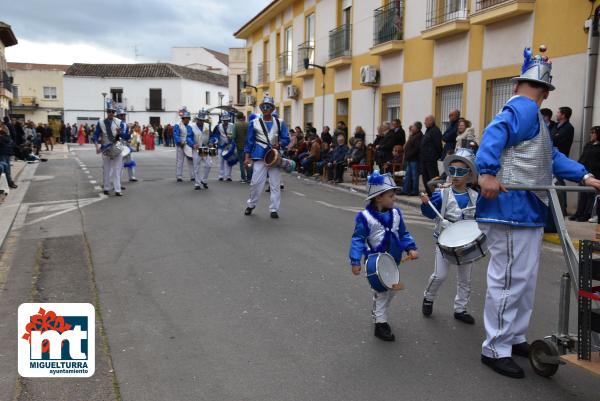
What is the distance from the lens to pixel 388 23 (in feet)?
61.7

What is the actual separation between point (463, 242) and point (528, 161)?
76cm

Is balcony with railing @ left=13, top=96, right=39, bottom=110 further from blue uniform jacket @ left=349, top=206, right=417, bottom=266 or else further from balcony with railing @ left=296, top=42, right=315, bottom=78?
blue uniform jacket @ left=349, top=206, right=417, bottom=266

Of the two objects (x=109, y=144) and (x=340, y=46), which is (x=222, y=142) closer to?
(x=109, y=144)

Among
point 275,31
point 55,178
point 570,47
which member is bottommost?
point 55,178

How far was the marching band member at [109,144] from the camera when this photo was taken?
13445 mm

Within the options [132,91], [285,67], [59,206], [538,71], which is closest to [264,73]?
[285,67]

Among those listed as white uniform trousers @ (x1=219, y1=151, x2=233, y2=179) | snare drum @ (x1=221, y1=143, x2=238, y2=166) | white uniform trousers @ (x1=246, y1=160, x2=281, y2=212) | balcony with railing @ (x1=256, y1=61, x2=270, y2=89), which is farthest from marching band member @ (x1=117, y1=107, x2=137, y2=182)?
balcony with railing @ (x1=256, y1=61, x2=270, y2=89)

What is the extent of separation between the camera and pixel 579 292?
3.59 meters

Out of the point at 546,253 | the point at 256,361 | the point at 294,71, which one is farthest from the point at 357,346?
the point at 294,71

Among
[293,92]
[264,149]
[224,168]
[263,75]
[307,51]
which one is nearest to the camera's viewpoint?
[264,149]

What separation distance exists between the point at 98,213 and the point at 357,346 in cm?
759

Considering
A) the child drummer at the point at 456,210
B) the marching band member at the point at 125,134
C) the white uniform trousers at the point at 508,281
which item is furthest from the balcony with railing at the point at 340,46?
the white uniform trousers at the point at 508,281

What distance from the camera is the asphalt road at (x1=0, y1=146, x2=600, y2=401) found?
153 inches

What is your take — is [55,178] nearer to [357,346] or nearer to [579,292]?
[357,346]
